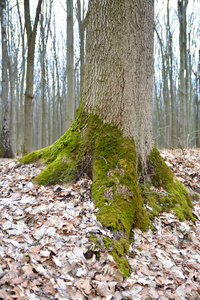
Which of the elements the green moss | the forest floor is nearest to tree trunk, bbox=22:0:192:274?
the forest floor

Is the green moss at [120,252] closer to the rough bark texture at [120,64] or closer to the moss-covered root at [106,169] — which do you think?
the moss-covered root at [106,169]

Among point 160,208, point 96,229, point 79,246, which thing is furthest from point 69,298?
point 160,208

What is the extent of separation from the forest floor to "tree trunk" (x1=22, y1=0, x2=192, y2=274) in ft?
1.12

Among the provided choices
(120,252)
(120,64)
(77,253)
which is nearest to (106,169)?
(120,252)

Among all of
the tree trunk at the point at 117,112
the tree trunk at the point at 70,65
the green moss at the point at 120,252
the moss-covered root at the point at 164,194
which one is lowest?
the green moss at the point at 120,252

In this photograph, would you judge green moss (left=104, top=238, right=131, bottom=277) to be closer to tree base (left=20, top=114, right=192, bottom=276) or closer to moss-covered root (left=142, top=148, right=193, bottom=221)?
tree base (left=20, top=114, right=192, bottom=276)

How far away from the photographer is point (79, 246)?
2.02 meters

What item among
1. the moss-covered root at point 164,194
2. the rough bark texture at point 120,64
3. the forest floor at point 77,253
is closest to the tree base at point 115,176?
the moss-covered root at point 164,194

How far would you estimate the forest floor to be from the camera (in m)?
1.62

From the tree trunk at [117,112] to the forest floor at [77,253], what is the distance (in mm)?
341

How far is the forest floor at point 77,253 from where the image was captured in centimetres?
162

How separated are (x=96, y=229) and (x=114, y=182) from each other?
0.80 m

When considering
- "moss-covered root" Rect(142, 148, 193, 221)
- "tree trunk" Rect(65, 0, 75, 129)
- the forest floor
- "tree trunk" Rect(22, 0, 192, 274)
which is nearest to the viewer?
the forest floor

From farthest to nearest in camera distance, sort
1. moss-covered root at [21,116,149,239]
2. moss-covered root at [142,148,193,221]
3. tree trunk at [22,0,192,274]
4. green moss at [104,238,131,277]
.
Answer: moss-covered root at [142,148,193,221] < tree trunk at [22,0,192,274] < moss-covered root at [21,116,149,239] < green moss at [104,238,131,277]
